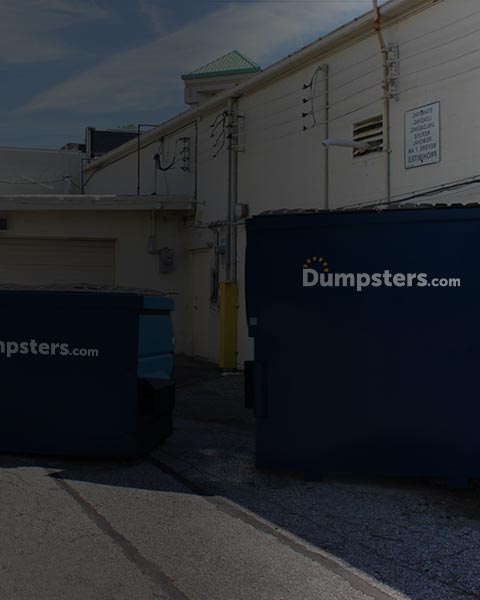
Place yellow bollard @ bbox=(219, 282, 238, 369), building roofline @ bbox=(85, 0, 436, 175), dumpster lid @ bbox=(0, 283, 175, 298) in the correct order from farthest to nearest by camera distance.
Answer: yellow bollard @ bbox=(219, 282, 238, 369), building roofline @ bbox=(85, 0, 436, 175), dumpster lid @ bbox=(0, 283, 175, 298)

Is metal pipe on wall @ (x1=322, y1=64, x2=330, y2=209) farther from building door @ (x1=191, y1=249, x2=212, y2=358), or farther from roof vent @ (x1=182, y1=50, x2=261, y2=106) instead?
roof vent @ (x1=182, y1=50, x2=261, y2=106)

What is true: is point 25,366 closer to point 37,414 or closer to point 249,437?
point 37,414

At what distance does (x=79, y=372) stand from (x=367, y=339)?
2715 millimetres

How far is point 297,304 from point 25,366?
8.96 ft

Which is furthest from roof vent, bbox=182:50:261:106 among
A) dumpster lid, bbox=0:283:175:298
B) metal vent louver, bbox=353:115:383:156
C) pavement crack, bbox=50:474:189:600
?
pavement crack, bbox=50:474:189:600

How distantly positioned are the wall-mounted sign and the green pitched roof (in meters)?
10.4

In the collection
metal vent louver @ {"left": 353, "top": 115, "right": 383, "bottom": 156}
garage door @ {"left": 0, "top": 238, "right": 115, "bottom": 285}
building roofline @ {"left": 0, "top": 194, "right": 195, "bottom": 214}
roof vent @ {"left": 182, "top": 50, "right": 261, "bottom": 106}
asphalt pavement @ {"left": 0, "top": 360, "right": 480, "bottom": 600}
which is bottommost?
asphalt pavement @ {"left": 0, "top": 360, "right": 480, "bottom": 600}

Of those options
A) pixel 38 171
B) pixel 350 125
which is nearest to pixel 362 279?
pixel 350 125

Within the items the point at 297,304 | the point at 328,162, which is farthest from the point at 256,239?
the point at 328,162

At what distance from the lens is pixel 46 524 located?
5.31 meters

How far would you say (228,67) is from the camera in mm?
20766

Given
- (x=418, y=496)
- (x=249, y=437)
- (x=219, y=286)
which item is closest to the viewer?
(x=418, y=496)

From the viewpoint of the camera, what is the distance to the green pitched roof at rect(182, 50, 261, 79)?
20359mm

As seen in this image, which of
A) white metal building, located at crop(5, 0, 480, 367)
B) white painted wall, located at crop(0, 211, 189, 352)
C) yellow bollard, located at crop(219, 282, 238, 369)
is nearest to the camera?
white metal building, located at crop(5, 0, 480, 367)
